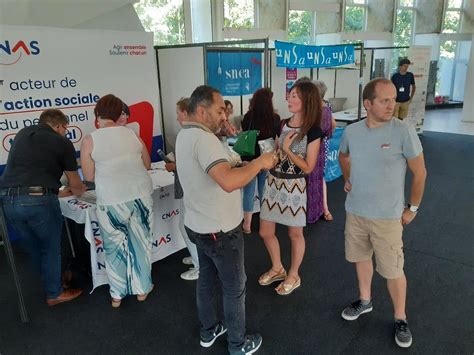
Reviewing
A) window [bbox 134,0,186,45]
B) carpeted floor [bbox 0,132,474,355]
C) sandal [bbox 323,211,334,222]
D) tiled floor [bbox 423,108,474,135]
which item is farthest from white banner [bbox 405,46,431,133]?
carpeted floor [bbox 0,132,474,355]

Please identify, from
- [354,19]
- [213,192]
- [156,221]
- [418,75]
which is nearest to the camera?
[213,192]

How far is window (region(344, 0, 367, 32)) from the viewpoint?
30.2 ft

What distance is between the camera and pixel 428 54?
25.1ft

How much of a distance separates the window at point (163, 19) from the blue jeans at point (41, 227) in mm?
5037

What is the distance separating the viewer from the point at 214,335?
6.80 ft

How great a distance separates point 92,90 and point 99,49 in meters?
0.38

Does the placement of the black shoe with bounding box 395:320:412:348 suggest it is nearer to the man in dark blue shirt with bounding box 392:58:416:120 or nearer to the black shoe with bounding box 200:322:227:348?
the black shoe with bounding box 200:322:227:348

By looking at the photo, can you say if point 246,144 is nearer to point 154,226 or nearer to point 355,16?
point 154,226

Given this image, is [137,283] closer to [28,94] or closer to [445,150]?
[28,94]

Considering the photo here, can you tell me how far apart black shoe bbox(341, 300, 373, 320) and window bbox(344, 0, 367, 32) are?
27.4 feet

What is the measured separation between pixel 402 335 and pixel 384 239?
1.85 ft

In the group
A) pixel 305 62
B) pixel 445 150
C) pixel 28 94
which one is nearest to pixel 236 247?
pixel 28 94

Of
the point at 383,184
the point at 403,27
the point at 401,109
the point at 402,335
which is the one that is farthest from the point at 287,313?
the point at 403,27

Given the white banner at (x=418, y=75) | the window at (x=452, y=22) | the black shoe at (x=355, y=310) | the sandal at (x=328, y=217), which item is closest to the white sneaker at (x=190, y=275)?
the black shoe at (x=355, y=310)
